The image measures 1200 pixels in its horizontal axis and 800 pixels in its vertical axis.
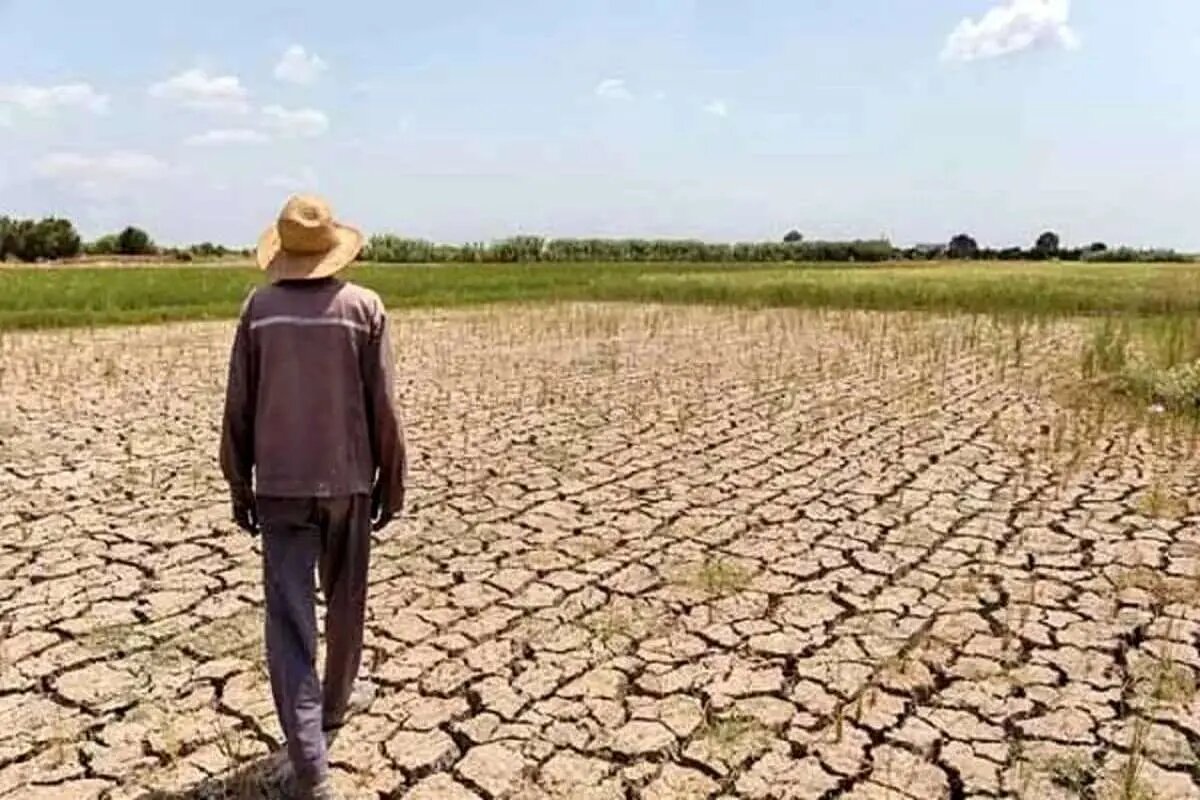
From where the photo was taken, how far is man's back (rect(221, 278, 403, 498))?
2.31 meters

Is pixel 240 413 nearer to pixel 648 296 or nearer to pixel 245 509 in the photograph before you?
pixel 245 509

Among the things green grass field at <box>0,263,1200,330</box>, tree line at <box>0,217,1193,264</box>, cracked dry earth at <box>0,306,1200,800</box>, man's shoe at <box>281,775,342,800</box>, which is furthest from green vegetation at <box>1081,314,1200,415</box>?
tree line at <box>0,217,1193,264</box>

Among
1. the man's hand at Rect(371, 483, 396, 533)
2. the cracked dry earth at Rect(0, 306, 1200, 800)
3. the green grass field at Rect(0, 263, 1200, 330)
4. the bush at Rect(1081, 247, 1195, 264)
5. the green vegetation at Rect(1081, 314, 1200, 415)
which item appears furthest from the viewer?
the bush at Rect(1081, 247, 1195, 264)

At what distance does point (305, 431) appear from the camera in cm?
234

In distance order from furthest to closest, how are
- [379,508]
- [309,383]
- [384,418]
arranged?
[379,508]
[384,418]
[309,383]

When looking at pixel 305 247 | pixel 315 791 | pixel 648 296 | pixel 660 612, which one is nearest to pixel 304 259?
pixel 305 247

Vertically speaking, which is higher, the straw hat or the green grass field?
the straw hat

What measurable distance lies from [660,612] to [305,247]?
207 centimetres

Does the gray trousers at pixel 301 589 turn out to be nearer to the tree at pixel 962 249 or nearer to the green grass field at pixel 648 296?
the green grass field at pixel 648 296

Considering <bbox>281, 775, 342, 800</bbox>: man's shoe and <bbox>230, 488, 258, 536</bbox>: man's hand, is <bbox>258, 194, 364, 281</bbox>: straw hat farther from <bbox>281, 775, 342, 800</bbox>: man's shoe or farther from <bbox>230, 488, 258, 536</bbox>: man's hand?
<bbox>281, 775, 342, 800</bbox>: man's shoe

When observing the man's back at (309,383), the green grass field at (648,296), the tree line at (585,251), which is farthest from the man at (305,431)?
the tree line at (585,251)

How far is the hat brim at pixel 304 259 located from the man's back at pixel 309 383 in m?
0.03

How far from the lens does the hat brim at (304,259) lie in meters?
2.35

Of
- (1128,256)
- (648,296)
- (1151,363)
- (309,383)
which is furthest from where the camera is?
(1128,256)
